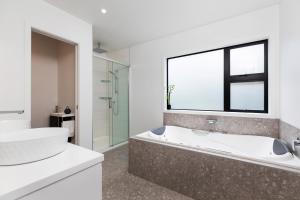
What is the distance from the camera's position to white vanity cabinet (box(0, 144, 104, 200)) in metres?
0.54

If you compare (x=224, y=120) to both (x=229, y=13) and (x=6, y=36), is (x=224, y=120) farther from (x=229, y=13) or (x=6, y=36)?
(x=6, y=36)

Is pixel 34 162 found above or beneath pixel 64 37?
beneath

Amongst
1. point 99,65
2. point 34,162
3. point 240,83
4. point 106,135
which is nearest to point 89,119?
point 106,135

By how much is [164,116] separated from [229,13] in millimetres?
2092

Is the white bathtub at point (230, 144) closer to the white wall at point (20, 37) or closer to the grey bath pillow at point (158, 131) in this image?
the grey bath pillow at point (158, 131)

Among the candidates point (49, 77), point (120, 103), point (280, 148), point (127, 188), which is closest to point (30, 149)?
point (127, 188)

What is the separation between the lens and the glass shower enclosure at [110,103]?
3.29 m

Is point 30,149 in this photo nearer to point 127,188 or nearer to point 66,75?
point 127,188

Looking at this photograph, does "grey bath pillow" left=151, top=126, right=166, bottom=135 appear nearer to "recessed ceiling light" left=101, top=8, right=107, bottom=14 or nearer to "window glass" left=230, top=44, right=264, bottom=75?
"window glass" left=230, top=44, right=264, bottom=75

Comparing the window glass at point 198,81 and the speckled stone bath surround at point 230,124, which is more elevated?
the window glass at point 198,81

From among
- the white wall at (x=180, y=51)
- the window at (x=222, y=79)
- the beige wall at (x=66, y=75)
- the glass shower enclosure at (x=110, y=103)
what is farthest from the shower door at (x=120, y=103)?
the window at (x=222, y=79)

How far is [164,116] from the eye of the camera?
3.06 metres

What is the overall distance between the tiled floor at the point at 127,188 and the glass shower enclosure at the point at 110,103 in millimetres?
1058

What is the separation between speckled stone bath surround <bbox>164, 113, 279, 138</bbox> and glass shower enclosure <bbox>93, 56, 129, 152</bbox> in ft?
3.93
